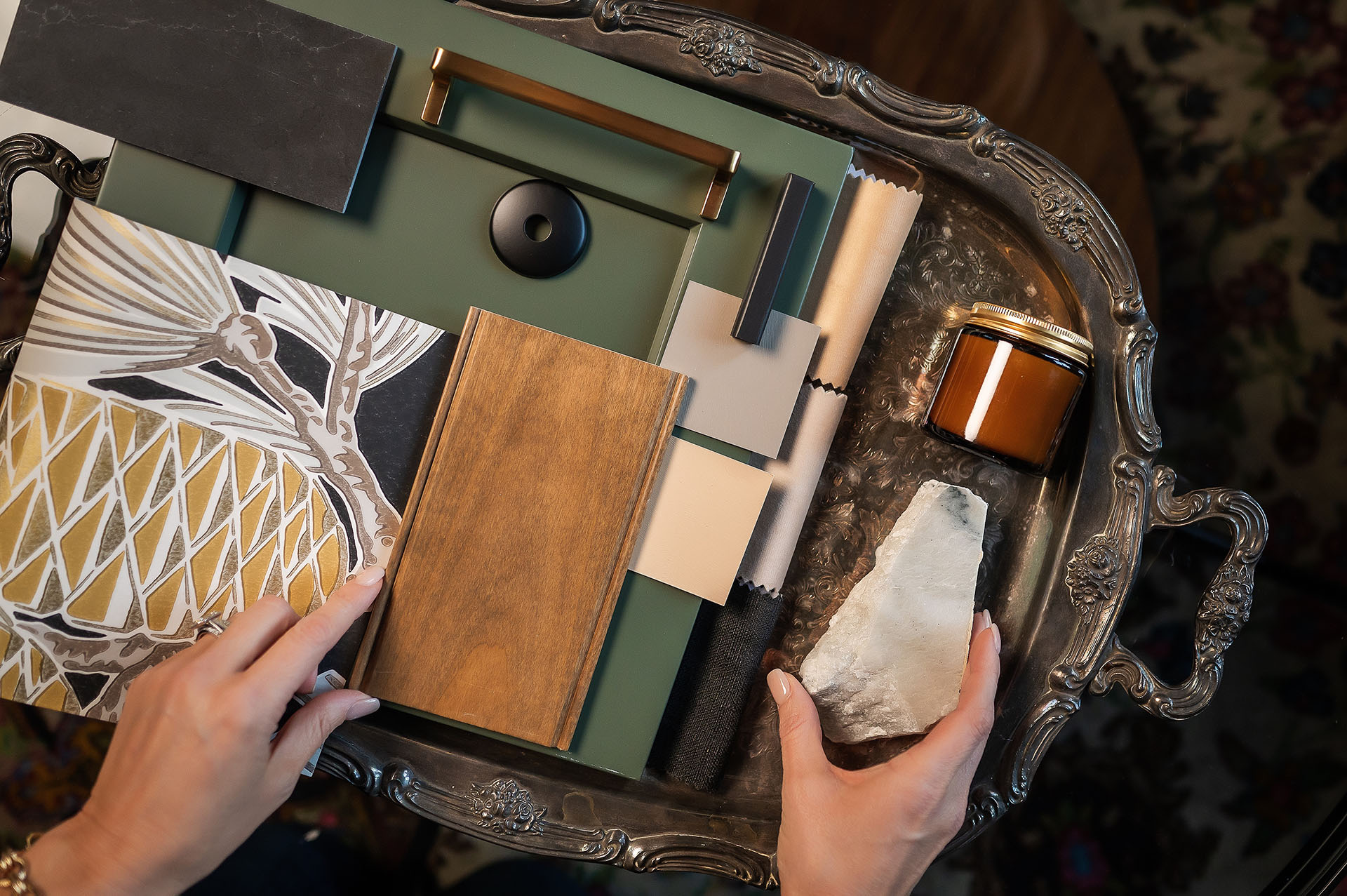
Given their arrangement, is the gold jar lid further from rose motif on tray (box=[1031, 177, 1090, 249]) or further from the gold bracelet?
the gold bracelet

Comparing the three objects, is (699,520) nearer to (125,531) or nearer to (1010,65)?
(125,531)

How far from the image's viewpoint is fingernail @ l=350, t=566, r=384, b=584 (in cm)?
62

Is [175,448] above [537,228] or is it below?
below

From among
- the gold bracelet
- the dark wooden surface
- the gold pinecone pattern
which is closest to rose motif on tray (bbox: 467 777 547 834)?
the gold pinecone pattern

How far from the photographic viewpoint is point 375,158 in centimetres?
66

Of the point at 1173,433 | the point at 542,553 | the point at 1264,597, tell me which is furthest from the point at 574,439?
the point at 1264,597

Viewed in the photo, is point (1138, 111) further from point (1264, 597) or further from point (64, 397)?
point (64, 397)

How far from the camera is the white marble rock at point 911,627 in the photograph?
681mm

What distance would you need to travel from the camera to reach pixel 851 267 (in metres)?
0.69

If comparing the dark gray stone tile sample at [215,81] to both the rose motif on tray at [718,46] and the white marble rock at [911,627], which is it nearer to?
the rose motif on tray at [718,46]

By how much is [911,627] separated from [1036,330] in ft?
0.94

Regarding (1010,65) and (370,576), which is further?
(1010,65)

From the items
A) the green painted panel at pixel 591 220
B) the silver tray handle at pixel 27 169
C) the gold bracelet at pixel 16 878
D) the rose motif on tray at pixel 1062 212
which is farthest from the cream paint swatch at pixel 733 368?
the gold bracelet at pixel 16 878

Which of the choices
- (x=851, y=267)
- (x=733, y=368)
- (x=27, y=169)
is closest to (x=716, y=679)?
(x=733, y=368)
